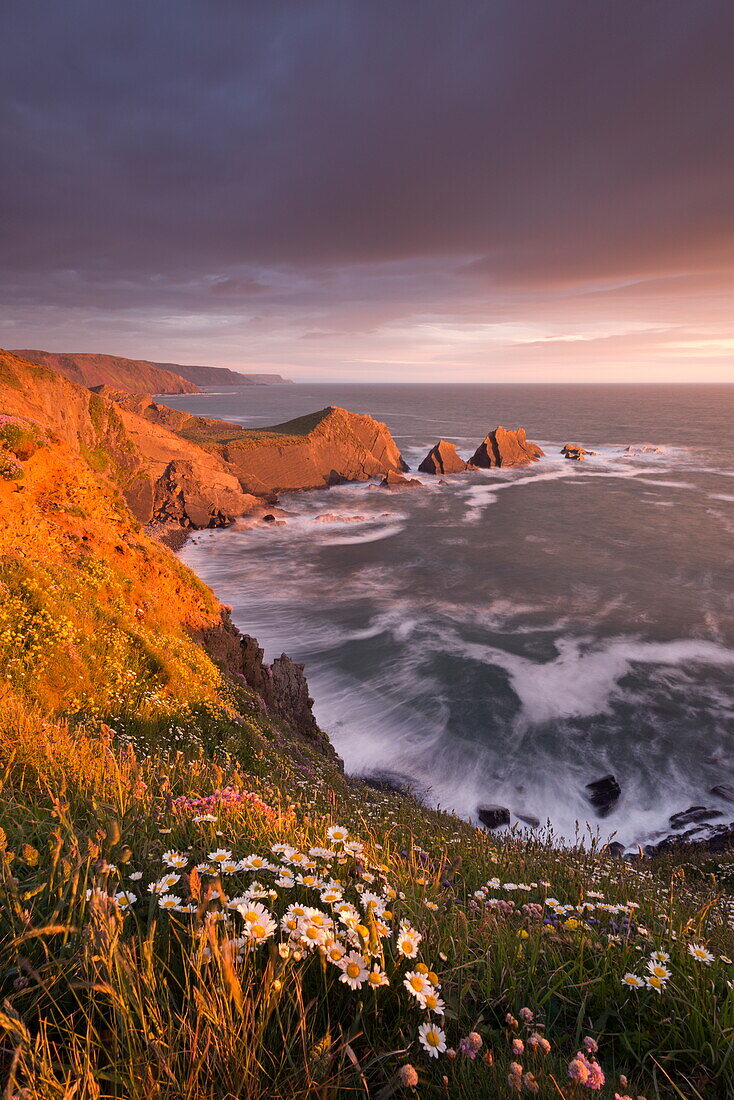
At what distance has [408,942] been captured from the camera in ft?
7.00

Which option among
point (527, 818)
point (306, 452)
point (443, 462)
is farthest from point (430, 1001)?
point (443, 462)

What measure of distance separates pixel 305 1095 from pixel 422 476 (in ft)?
268

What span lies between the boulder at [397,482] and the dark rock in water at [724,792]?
59.0m

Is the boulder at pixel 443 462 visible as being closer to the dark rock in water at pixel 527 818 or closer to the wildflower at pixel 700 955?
the dark rock in water at pixel 527 818

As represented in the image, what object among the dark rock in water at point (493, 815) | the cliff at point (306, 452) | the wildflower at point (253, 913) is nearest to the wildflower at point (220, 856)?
the wildflower at point (253, 913)

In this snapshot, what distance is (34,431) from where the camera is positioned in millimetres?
15281

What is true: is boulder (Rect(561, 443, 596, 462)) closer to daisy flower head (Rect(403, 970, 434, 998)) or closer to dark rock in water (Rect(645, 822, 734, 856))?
dark rock in water (Rect(645, 822, 734, 856))

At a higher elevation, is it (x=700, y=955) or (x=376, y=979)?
(x=376, y=979)

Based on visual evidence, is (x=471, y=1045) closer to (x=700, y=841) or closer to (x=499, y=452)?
(x=700, y=841)

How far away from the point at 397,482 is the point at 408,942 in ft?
242

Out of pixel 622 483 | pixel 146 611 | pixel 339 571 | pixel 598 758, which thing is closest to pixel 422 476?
pixel 622 483

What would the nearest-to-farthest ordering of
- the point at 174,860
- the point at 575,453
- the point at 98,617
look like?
1. the point at 174,860
2. the point at 98,617
3. the point at 575,453

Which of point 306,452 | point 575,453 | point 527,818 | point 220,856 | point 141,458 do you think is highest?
point 220,856

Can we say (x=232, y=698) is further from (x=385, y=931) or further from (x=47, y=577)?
(x=385, y=931)
